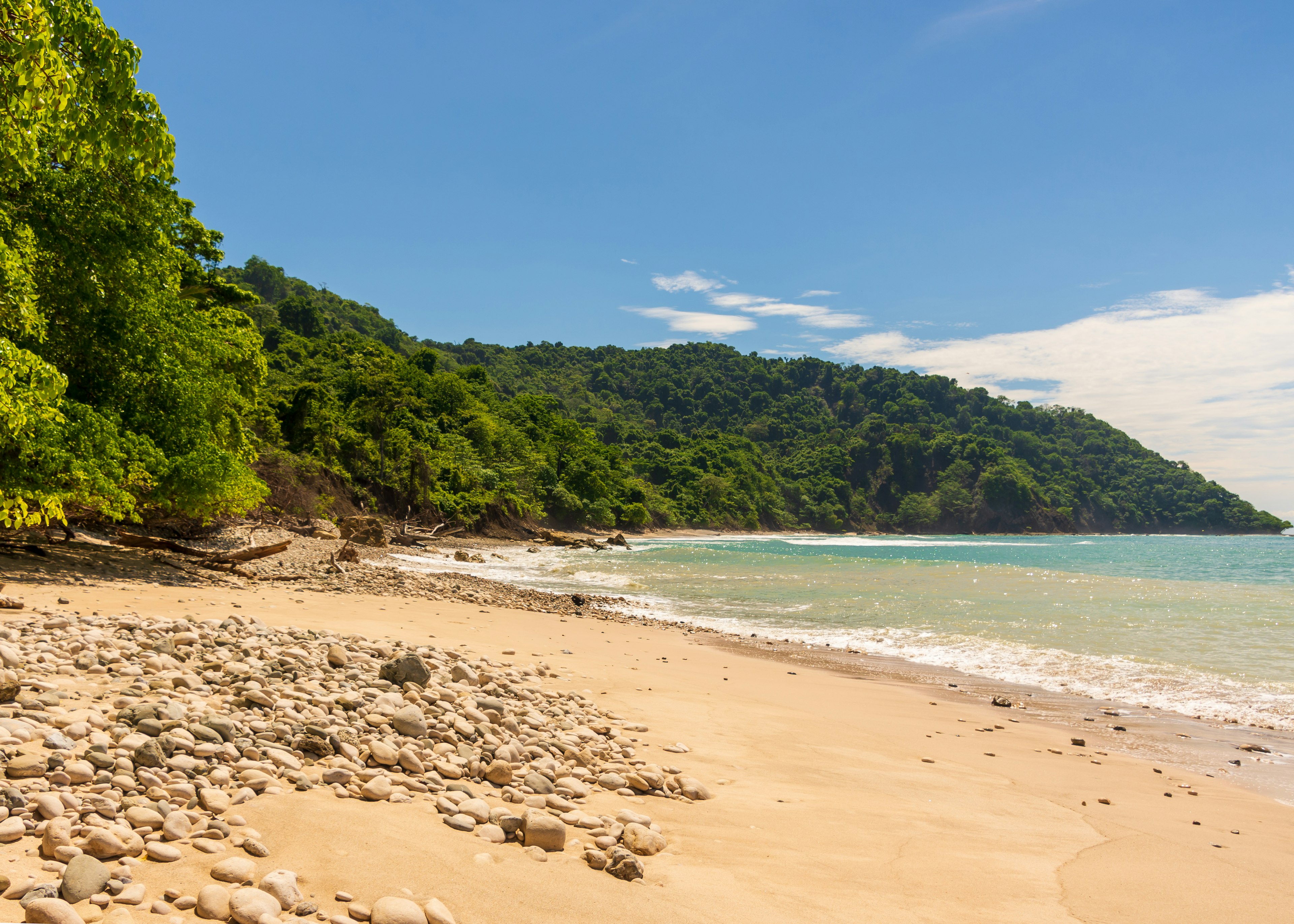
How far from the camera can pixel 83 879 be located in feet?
7.55

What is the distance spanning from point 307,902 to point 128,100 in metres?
5.76

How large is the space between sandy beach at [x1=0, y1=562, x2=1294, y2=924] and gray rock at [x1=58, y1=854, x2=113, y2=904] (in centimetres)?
12

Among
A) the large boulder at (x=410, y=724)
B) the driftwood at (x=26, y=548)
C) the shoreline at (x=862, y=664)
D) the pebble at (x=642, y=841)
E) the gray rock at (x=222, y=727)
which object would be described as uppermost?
the driftwood at (x=26, y=548)

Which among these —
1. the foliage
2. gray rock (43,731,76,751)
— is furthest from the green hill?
gray rock (43,731,76,751)

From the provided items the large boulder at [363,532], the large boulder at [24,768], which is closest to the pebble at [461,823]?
the large boulder at [24,768]

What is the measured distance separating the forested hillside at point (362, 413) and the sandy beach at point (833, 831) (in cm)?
354

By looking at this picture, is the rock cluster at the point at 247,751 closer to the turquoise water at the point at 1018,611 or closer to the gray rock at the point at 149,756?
the gray rock at the point at 149,756

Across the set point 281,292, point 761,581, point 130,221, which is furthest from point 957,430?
point 130,221

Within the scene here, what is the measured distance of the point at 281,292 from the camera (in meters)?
127

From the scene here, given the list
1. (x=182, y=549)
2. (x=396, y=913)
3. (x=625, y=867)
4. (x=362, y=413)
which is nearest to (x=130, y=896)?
(x=396, y=913)

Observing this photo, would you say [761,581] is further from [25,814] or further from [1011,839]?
[25,814]

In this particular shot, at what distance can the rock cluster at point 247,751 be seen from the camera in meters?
2.67

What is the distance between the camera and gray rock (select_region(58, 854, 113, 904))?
2.26m

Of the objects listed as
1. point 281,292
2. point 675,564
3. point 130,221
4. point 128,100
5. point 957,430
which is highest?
point 281,292
